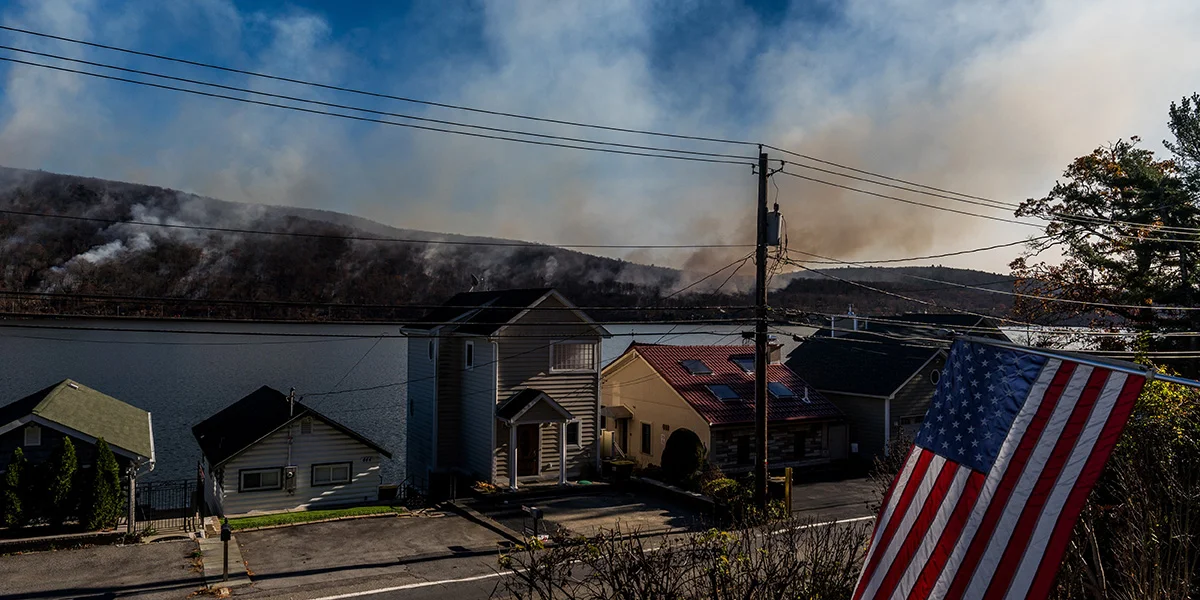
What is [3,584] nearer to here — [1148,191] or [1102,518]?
[1102,518]

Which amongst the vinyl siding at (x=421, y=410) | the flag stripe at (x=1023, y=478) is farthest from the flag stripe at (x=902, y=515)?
the vinyl siding at (x=421, y=410)

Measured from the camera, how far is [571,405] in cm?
3484

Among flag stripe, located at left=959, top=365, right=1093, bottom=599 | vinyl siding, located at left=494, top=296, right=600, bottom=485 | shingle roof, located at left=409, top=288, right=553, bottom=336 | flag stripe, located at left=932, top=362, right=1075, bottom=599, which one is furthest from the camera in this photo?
shingle roof, located at left=409, top=288, right=553, bottom=336

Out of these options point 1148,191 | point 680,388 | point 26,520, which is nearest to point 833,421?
point 680,388

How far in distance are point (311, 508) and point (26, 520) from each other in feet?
27.8

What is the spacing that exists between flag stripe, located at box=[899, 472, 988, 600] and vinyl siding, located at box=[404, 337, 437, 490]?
28553 mm

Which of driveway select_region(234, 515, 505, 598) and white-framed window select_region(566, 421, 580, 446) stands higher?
white-framed window select_region(566, 421, 580, 446)

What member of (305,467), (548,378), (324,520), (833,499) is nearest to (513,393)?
(548,378)

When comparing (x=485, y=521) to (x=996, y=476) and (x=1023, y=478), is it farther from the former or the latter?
(x=1023, y=478)

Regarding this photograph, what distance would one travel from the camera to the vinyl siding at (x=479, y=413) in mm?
33062

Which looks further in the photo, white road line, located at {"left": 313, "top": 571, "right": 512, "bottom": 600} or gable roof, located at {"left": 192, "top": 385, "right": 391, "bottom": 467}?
gable roof, located at {"left": 192, "top": 385, "right": 391, "bottom": 467}

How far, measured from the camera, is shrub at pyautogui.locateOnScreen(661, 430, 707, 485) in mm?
31859

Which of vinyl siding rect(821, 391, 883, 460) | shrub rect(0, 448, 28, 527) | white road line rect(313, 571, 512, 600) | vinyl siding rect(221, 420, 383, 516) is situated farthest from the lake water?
white road line rect(313, 571, 512, 600)

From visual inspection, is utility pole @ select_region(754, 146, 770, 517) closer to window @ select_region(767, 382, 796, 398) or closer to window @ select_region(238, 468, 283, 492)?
window @ select_region(767, 382, 796, 398)
